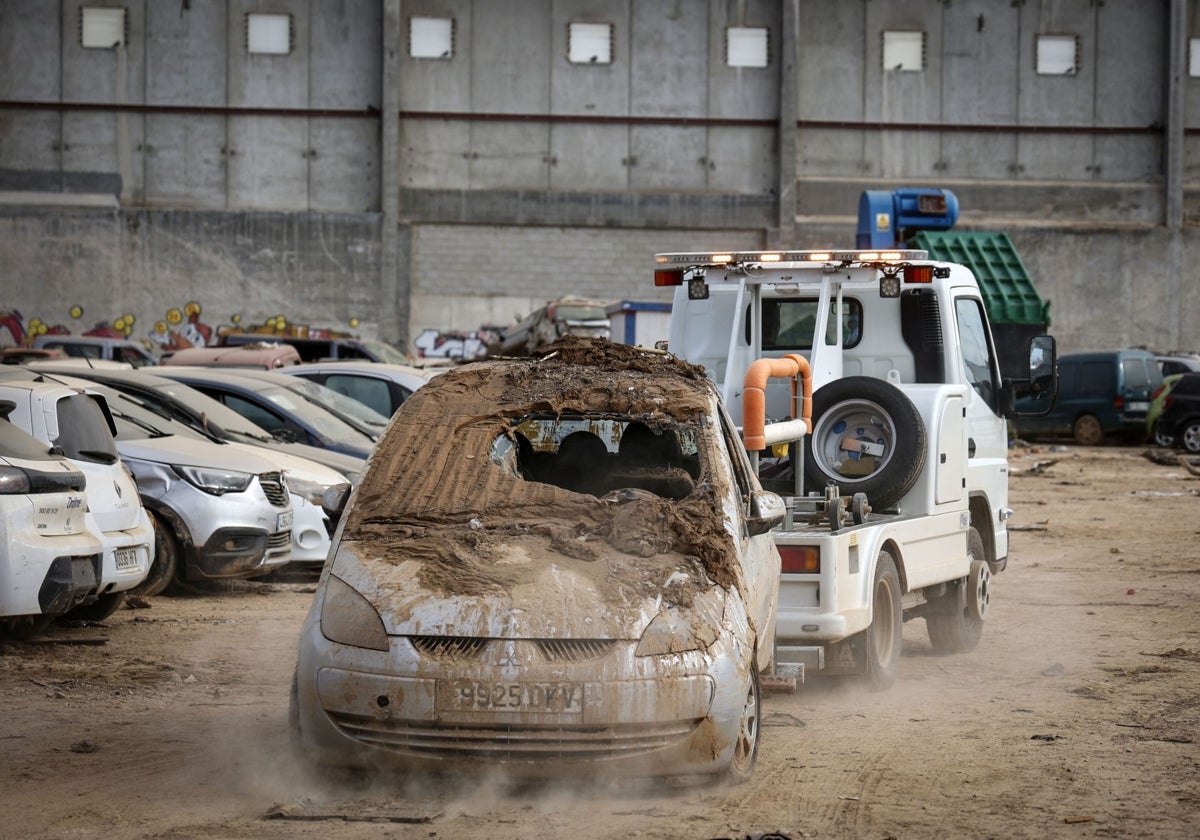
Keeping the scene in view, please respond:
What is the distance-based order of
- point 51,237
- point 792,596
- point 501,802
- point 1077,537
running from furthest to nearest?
point 51,237 → point 1077,537 → point 792,596 → point 501,802

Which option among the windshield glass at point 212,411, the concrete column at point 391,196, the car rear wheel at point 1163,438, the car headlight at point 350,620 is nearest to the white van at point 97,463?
the windshield glass at point 212,411

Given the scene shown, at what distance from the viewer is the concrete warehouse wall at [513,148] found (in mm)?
40594

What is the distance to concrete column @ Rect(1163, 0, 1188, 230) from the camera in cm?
4144

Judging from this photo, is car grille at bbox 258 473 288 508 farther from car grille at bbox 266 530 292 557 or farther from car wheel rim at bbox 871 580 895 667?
car wheel rim at bbox 871 580 895 667

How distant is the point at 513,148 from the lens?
41.0m

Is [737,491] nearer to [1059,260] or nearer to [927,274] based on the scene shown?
[927,274]

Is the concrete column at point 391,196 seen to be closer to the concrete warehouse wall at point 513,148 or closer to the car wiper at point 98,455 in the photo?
the concrete warehouse wall at point 513,148

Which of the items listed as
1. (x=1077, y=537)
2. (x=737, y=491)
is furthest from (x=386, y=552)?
(x=1077, y=537)

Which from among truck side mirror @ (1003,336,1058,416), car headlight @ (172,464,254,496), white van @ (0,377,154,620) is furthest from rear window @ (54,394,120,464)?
truck side mirror @ (1003,336,1058,416)

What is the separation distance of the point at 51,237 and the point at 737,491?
36.6m

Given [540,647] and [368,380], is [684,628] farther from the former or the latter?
[368,380]

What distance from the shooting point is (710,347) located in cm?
1112

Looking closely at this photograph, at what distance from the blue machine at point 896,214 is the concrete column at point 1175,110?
21.0 metres

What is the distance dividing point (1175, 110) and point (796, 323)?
34446 millimetres
